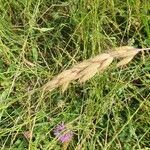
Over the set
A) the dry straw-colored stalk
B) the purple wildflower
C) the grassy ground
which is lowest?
the purple wildflower

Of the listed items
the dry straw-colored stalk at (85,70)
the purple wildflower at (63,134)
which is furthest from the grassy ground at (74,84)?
the dry straw-colored stalk at (85,70)

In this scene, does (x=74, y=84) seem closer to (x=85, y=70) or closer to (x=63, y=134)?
(x=63, y=134)

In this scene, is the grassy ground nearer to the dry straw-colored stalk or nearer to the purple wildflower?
the purple wildflower

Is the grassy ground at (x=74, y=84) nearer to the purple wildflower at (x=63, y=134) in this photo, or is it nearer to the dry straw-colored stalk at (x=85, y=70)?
the purple wildflower at (x=63, y=134)

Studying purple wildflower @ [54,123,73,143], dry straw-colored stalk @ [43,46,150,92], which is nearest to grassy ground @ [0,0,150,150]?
purple wildflower @ [54,123,73,143]

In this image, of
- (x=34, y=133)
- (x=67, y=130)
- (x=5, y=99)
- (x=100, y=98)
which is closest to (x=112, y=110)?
(x=100, y=98)

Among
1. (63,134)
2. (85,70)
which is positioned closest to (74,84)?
(63,134)
